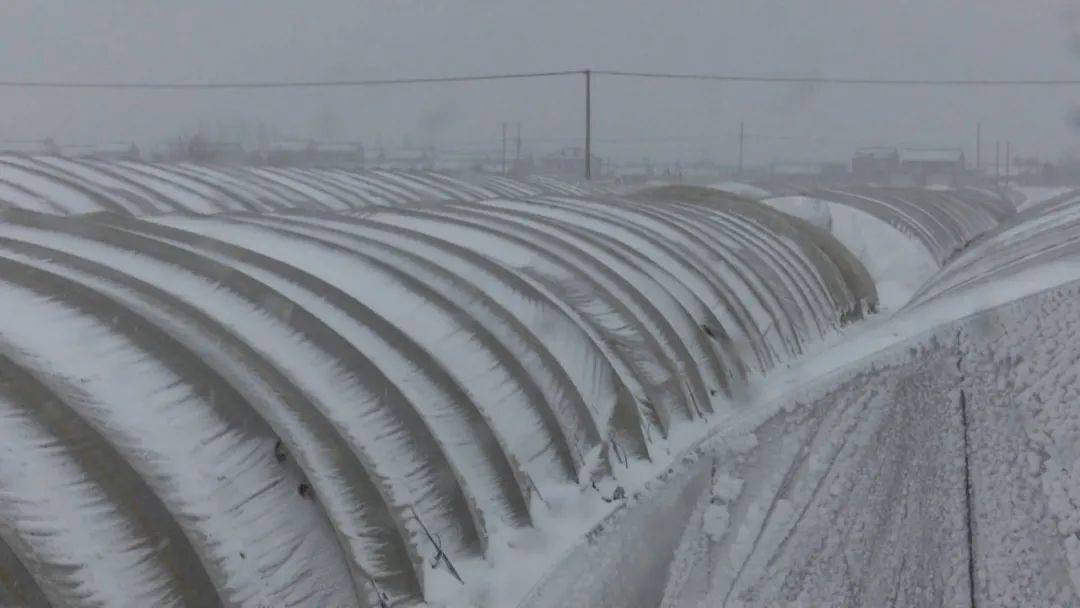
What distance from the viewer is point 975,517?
254cm

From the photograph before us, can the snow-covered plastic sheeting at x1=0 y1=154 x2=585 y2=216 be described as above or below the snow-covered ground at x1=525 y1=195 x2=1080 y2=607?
above

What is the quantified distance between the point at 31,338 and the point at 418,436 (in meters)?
1.39

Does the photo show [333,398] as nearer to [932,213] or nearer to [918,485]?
[918,485]

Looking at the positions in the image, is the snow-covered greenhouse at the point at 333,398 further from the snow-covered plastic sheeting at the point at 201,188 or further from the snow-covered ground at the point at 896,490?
the snow-covered plastic sheeting at the point at 201,188

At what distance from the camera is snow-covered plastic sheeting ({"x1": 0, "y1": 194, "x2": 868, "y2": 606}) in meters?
2.88

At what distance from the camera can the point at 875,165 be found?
4494 centimetres

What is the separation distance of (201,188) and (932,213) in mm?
11996

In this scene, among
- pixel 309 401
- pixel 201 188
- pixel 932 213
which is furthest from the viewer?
pixel 932 213

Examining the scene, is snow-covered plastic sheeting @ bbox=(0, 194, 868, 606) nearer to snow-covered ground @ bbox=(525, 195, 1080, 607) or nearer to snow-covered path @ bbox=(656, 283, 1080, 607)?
snow-covered ground @ bbox=(525, 195, 1080, 607)

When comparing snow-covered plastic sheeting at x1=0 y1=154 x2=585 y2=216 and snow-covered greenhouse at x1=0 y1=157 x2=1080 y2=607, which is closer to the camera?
snow-covered greenhouse at x1=0 y1=157 x2=1080 y2=607

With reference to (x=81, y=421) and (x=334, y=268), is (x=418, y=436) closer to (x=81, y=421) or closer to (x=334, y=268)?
(x=81, y=421)

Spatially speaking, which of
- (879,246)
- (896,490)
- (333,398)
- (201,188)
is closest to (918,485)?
(896,490)

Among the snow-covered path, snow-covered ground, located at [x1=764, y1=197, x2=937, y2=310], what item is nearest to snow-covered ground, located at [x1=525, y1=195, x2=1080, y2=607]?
the snow-covered path

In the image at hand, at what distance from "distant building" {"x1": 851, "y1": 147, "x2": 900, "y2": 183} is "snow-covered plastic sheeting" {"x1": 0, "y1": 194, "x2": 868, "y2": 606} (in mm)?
40188
